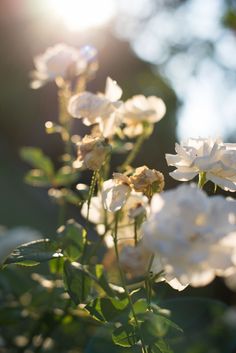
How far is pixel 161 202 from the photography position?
651 mm

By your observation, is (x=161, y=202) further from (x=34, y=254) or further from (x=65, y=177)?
(x=65, y=177)

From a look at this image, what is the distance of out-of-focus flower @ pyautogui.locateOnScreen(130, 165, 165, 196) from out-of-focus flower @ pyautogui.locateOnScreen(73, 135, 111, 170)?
72mm

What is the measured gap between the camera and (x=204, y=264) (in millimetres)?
646

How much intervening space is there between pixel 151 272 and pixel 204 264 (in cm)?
24

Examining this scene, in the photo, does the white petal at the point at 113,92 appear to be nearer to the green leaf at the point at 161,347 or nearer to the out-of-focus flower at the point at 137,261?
the out-of-focus flower at the point at 137,261

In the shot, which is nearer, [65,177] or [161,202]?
[161,202]

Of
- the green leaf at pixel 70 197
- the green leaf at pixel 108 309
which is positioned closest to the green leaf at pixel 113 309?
the green leaf at pixel 108 309

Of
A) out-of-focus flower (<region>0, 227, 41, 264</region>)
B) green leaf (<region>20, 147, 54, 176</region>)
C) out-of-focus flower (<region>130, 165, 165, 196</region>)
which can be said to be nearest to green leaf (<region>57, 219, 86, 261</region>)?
out-of-focus flower (<region>130, 165, 165, 196</region>)

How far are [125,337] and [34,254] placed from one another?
0.60ft

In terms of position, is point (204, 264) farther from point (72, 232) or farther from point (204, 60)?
point (204, 60)

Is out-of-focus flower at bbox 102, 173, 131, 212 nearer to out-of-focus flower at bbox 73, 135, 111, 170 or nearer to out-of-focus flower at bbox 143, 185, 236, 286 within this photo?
out-of-focus flower at bbox 73, 135, 111, 170

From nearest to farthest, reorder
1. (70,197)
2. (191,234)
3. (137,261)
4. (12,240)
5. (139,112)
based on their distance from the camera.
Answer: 1. (191,234)
2. (137,261)
3. (139,112)
4. (70,197)
5. (12,240)

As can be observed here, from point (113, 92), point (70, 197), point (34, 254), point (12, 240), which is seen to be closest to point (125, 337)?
point (34, 254)

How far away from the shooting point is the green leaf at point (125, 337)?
0.86m
